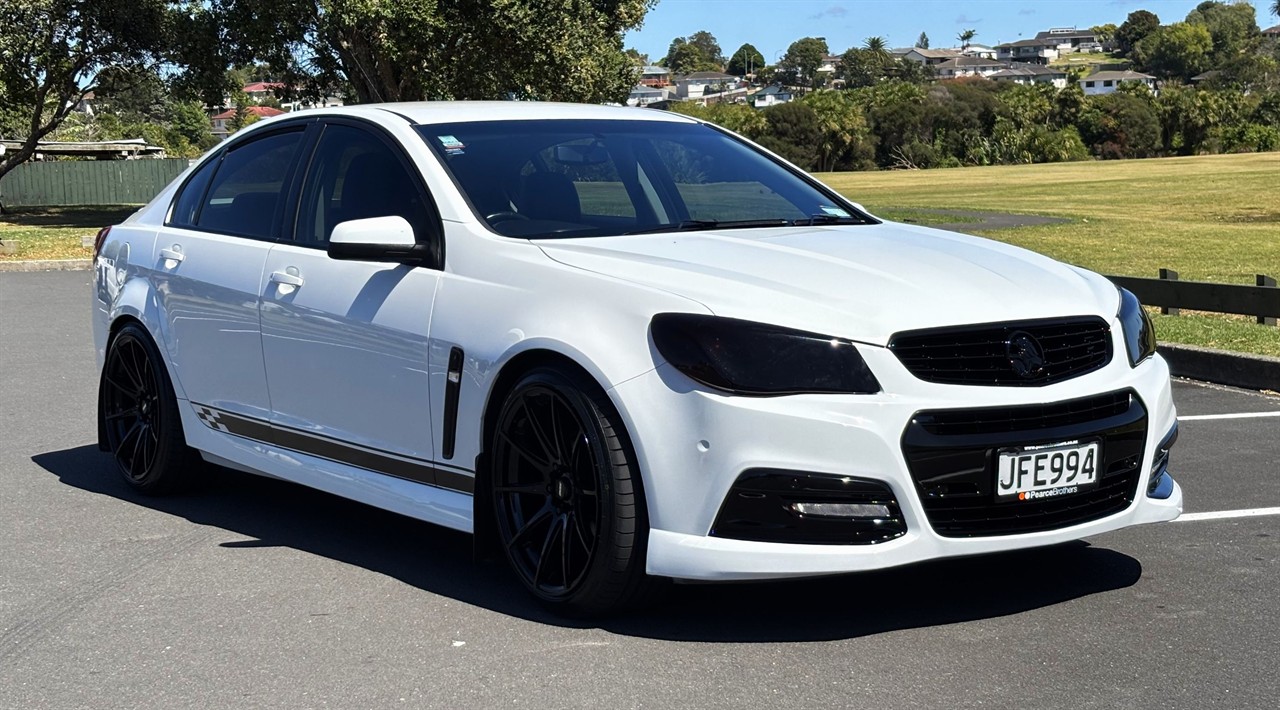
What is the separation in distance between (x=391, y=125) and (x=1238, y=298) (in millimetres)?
8589

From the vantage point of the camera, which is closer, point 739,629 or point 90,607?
point 739,629

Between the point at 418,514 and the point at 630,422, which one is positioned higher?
the point at 630,422

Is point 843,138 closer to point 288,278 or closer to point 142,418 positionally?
point 142,418

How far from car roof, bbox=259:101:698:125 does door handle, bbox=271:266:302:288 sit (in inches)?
25.8

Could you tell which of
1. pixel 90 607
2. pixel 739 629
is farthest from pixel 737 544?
pixel 90 607

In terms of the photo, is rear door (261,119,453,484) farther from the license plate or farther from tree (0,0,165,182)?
tree (0,0,165,182)

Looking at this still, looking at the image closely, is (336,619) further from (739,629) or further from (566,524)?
(739,629)

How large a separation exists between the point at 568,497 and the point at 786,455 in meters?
0.78

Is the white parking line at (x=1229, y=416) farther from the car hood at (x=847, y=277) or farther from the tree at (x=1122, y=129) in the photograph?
the tree at (x=1122, y=129)

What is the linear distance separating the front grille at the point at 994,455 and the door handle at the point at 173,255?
11.6 feet

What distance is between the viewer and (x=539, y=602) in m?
4.92

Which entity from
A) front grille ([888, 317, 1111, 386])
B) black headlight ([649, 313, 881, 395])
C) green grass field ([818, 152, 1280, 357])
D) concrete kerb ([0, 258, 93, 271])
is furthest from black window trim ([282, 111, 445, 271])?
concrete kerb ([0, 258, 93, 271])

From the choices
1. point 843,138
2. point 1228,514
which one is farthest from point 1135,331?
point 843,138

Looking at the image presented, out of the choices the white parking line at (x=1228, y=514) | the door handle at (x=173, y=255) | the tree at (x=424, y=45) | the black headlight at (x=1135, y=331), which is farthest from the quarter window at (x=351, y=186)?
the tree at (x=424, y=45)
